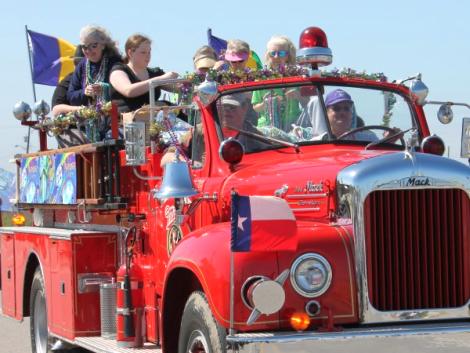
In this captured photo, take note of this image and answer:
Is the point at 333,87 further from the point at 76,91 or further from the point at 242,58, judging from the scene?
the point at 76,91

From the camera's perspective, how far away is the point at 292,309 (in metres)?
5.33

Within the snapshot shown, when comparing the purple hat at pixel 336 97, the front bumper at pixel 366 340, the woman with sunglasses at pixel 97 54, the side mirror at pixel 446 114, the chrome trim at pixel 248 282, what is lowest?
the front bumper at pixel 366 340

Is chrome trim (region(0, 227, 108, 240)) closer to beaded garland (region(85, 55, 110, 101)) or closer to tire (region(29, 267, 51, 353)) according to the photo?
tire (region(29, 267, 51, 353))

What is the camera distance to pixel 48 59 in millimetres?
12477

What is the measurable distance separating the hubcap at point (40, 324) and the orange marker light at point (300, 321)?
13.9 feet

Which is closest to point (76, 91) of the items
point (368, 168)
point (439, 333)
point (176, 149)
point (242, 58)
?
point (242, 58)

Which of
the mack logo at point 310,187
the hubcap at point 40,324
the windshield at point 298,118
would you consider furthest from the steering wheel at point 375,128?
the hubcap at point 40,324

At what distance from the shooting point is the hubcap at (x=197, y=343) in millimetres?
5656

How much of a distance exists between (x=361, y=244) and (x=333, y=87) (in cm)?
181

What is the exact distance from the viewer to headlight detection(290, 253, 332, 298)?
5.37 metres

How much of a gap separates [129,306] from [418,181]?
2.51 meters

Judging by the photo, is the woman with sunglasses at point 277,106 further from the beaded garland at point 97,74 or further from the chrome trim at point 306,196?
the beaded garland at point 97,74

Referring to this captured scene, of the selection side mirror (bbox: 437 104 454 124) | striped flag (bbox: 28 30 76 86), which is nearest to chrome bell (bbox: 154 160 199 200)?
side mirror (bbox: 437 104 454 124)

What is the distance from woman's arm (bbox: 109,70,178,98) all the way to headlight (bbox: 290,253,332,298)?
9.66 ft
